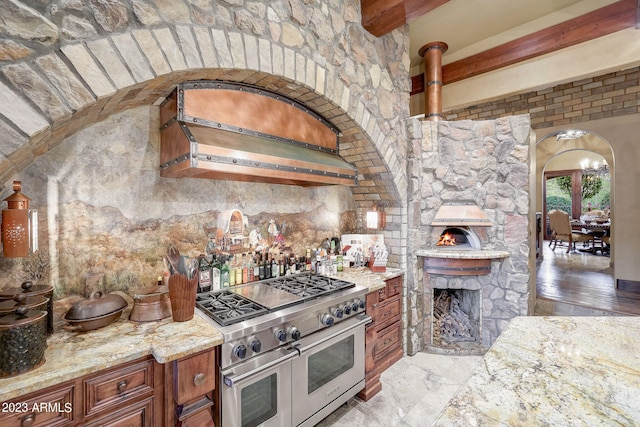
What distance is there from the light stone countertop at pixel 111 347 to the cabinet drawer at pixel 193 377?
0.06 m

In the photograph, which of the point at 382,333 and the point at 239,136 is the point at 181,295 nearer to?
the point at 239,136

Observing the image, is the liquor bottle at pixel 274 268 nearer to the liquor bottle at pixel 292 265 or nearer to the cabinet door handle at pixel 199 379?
the liquor bottle at pixel 292 265

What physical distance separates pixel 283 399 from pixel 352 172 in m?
1.79

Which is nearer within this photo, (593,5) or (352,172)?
(352,172)

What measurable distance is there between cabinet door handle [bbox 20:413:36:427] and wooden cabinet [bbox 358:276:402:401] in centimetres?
203

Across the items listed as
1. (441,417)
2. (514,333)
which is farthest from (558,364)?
(441,417)

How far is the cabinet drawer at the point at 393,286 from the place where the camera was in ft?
8.98

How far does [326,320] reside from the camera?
2.01 metres

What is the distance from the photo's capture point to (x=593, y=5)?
289 centimetres

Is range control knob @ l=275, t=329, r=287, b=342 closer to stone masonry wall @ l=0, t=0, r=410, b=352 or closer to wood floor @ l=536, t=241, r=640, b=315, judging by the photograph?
stone masonry wall @ l=0, t=0, r=410, b=352

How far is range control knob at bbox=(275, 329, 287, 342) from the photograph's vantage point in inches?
68.1

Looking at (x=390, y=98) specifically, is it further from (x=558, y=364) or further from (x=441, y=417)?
(x=441, y=417)

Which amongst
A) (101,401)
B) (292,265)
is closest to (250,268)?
(292,265)

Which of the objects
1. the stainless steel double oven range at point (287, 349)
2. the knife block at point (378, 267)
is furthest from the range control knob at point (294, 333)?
the knife block at point (378, 267)
